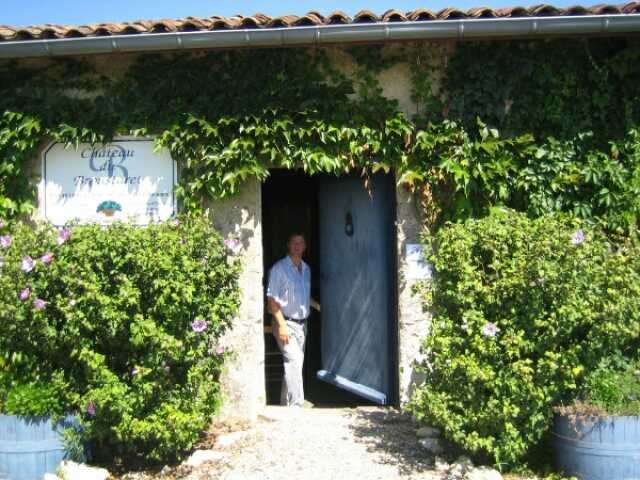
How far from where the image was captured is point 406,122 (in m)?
5.56

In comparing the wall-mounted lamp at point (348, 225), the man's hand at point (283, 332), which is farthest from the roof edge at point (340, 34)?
the man's hand at point (283, 332)

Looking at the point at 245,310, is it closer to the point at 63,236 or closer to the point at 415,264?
the point at 415,264

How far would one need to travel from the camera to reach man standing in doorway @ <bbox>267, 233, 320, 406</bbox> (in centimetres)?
610

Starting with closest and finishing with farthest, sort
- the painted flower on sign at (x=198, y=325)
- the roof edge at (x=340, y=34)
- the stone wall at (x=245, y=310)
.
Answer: the painted flower on sign at (x=198, y=325) < the roof edge at (x=340, y=34) < the stone wall at (x=245, y=310)

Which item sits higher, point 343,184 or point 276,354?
point 343,184

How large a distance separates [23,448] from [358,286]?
3049 mm

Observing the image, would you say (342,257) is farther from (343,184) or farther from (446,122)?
(446,122)

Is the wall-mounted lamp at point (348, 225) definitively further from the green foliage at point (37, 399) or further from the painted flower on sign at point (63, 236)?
the green foliage at point (37, 399)

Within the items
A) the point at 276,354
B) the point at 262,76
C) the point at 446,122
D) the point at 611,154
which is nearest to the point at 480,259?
the point at 446,122

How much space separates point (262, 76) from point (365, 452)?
3052 mm

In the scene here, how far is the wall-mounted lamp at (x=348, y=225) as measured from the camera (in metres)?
6.33

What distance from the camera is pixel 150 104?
5590mm

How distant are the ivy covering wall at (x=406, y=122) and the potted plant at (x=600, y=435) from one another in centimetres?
158

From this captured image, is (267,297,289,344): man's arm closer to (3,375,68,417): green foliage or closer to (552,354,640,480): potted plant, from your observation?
(3,375,68,417): green foliage
